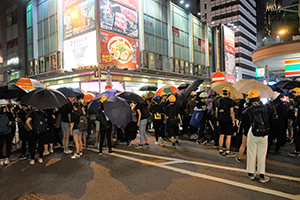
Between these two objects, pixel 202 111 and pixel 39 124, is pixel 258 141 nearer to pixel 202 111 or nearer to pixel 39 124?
pixel 202 111

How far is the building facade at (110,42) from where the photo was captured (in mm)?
20938

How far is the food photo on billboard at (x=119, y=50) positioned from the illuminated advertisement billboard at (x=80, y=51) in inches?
40.0

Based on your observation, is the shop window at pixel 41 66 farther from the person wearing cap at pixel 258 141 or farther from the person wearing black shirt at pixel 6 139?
the person wearing cap at pixel 258 141

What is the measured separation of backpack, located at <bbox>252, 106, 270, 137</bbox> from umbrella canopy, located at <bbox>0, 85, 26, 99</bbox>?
316 inches

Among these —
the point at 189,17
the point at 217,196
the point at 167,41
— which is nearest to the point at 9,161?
the point at 217,196

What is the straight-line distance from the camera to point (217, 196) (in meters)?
3.72

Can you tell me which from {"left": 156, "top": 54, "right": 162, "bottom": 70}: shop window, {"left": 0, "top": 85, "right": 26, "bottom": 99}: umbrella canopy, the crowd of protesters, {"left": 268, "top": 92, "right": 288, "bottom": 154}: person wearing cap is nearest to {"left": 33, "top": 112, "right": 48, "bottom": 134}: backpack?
the crowd of protesters

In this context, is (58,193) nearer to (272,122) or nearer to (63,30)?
(272,122)

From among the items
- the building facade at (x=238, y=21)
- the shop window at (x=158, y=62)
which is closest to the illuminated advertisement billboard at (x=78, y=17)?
the shop window at (x=158, y=62)

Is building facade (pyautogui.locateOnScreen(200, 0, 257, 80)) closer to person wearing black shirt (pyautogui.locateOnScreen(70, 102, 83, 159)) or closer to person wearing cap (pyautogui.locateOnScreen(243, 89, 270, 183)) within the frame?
person wearing cap (pyautogui.locateOnScreen(243, 89, 270, 183))

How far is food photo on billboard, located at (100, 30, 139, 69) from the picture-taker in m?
20.6

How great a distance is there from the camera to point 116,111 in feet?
20.4

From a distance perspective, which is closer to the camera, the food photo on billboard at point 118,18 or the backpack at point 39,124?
the backpack at point 39,124

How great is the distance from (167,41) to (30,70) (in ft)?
69.2
